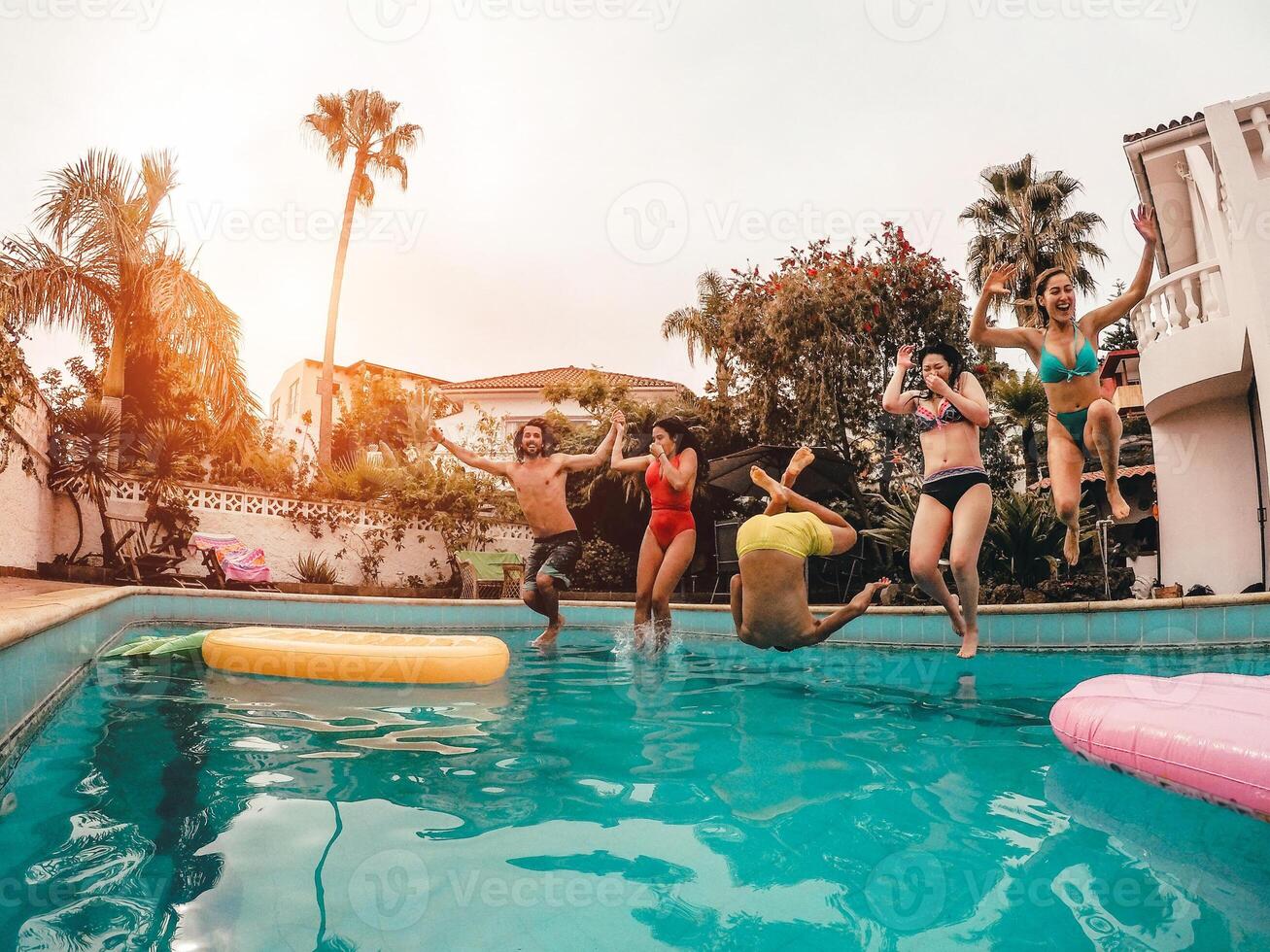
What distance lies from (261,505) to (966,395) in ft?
46.2

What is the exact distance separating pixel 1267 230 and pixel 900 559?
19.5ft

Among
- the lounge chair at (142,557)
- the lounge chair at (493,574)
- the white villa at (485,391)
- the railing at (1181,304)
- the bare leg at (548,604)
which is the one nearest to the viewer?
the bare leg at (548,604)

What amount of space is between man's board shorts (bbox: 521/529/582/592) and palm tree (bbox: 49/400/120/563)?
911 cm

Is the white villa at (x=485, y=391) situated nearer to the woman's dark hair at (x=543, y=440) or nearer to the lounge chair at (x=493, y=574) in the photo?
the lounge chair at (x=493, y=574)

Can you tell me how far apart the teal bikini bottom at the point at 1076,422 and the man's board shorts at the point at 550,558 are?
433 cm

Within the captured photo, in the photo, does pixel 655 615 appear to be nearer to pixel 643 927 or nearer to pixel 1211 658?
pixel 1211 658

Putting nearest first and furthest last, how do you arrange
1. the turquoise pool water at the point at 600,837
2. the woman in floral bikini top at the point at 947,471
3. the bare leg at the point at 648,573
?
the turquoise pool water at the point at 600,837 < the woman in floral bikini top at the point at 947,471 < the bare leg at the point at 648,573

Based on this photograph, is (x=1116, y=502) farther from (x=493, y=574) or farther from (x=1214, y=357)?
(x=493, y=574)

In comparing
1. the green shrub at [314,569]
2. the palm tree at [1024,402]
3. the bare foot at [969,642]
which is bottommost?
the bare foot at [969,642]

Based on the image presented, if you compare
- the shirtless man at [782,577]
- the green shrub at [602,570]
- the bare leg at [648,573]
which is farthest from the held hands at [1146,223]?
the green shrub at [602,570]

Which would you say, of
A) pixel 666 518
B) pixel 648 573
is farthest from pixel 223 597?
pixel 666 518

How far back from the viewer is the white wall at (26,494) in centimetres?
1088

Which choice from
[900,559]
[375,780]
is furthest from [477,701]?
[900,559]

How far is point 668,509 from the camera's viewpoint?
7133mm
